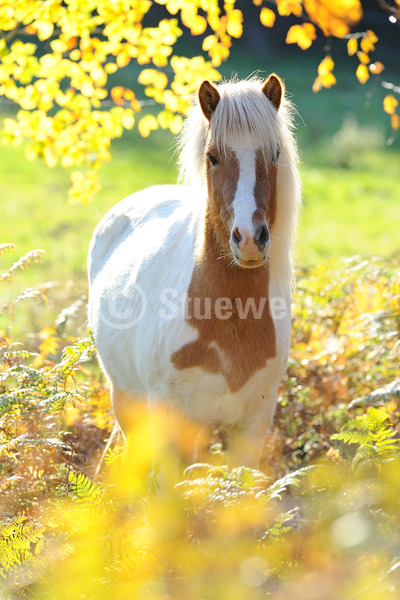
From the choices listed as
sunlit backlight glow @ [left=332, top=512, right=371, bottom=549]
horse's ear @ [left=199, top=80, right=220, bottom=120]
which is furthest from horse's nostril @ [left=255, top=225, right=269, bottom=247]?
sunlit backlight glow @ [left=332, top=512, right=371, bottom=549]

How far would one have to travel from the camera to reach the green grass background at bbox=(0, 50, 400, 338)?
9.70 metres

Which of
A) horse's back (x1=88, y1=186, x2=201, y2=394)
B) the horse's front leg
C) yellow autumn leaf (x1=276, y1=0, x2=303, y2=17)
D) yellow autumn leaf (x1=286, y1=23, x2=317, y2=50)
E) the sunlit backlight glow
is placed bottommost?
the horse's front leg

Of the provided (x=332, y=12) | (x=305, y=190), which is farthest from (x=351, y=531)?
(x=305, y=190)

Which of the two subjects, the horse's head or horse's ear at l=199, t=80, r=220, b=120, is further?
horse's ear at l=199, t=80, r=220, b=120

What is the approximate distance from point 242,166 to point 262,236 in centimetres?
37

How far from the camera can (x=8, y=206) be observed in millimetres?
12734

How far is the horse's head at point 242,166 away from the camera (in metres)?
2.78

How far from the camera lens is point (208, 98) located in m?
3.12

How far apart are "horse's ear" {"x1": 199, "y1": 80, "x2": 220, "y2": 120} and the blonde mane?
0.04 meters

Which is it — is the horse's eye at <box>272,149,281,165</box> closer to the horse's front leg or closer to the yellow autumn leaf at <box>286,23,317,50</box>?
the horse's front leg

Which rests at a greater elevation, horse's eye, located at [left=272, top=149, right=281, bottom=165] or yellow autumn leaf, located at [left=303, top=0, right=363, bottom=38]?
yellow autumn leaf, located at [left=303, top=0, right=363, bottom=38]

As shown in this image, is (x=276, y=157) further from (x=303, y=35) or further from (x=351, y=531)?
(x=303, y=35)

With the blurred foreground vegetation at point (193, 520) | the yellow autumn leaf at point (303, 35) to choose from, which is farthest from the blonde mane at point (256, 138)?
the yellow autumn leaf at point (303, 35)

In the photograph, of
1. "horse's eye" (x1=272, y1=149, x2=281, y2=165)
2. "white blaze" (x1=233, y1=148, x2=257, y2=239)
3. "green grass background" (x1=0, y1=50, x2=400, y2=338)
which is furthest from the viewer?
"green grass background" (x1=0, y1=50, x2=400, y2=338)
